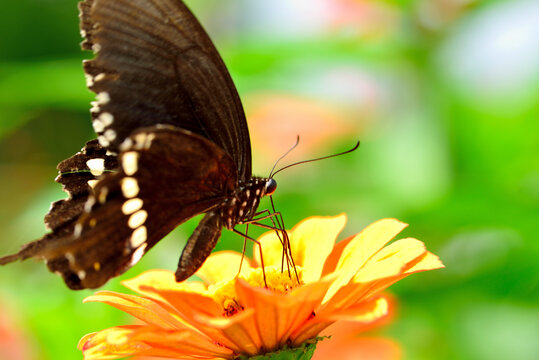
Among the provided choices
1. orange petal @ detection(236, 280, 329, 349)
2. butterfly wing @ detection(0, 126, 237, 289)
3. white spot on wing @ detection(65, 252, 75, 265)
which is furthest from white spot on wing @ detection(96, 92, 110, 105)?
orange petal @ detection(236, 280, 329, 349)

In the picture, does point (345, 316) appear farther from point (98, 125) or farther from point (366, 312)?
point (98, 125)

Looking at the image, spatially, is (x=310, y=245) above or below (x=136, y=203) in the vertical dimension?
below

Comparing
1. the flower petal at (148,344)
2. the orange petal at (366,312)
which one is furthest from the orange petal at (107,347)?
the orange petal at (366,312)

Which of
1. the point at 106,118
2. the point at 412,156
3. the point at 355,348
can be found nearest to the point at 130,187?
the point at 106,118

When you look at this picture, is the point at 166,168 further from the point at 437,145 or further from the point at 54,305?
the point at 437,145

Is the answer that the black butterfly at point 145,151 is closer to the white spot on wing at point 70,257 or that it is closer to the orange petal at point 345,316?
the white spot on wing at point 70,257
